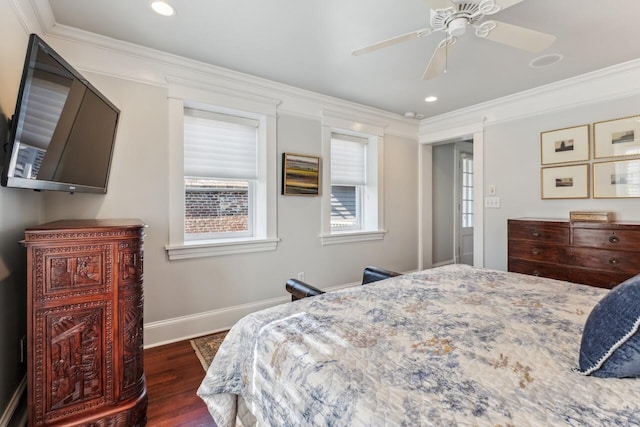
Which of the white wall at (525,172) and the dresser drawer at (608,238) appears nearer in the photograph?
the dresser drawer at (608,238)

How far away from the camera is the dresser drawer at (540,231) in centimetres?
275

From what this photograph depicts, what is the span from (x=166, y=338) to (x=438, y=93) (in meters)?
3.77

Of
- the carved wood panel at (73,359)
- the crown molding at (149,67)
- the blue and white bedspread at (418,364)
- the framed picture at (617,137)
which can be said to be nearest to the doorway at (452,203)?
the framed picture at (617,137)

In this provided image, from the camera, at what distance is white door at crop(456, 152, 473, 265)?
518 centimetres

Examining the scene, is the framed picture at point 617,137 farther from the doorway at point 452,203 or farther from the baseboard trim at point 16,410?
the baseboard trim at point 16,410

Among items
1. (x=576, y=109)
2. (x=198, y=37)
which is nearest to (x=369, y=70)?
(x=198, y=37)

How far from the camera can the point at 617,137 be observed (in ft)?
9.05

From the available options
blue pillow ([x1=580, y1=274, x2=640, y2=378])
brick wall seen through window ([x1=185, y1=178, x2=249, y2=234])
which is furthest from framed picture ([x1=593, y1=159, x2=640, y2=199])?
brick wall seen through window ([x1=185, y1=178, x2=249, y2=234])

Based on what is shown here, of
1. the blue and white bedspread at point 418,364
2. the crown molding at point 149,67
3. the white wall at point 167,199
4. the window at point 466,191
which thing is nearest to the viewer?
the blue and white bedspread at point 418,364

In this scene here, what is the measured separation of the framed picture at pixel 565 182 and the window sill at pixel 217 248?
3.06m

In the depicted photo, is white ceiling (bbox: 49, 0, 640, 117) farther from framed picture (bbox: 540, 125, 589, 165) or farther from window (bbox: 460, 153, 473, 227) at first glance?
window (bbox: 460, 153, 473, 227)

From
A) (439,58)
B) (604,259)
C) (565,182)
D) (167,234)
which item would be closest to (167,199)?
(167,234)

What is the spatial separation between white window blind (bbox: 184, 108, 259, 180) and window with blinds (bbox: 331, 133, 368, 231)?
116 centimetres

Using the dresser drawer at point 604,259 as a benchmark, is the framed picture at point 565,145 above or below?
above
